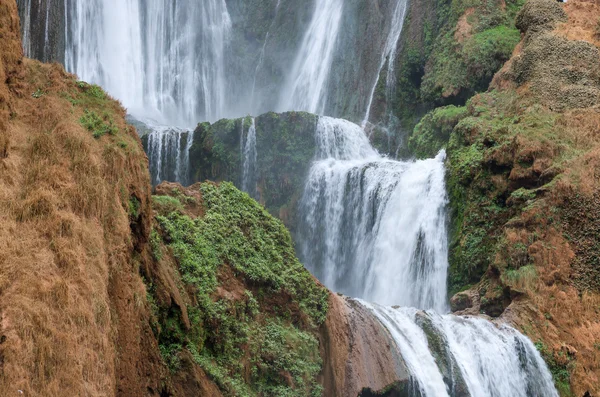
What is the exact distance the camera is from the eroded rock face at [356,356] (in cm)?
1211

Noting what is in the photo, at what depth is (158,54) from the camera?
1842 inches

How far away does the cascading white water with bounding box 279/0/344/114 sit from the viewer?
3972 centimetres

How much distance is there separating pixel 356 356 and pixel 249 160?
1865 cm

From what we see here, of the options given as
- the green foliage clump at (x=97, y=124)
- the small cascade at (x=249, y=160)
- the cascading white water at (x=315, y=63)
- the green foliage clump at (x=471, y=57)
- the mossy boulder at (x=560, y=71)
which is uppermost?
the cascading white water at (x=315, y=63)

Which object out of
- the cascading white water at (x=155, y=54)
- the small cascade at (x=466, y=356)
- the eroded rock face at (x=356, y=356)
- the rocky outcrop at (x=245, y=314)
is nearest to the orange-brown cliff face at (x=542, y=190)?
the small cascade at (x=466, y=356)

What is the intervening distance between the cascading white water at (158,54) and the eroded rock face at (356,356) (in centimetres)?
3062

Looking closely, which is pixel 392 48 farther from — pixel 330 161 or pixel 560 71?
pixel 560 71

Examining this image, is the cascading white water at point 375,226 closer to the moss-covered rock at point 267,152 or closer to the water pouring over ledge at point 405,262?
the water pouring over ledge at point 405,262

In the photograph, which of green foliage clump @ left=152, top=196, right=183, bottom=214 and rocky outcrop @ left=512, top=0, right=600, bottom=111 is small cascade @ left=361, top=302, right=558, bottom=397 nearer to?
green foliage clump @ left=152, top=196, right=183, bottom=214

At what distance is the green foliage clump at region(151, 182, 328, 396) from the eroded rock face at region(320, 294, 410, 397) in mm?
391

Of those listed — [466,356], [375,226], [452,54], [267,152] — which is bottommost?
[466,356]

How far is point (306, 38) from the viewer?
143ft

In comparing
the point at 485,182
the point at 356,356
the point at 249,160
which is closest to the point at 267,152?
the point at 249,160

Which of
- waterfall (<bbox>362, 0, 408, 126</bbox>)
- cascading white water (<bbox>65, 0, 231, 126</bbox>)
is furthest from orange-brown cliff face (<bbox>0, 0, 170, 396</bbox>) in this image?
cascading white water (<bbox>65, 0, 231, 126</bbox>)
